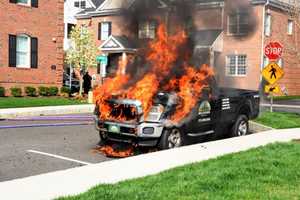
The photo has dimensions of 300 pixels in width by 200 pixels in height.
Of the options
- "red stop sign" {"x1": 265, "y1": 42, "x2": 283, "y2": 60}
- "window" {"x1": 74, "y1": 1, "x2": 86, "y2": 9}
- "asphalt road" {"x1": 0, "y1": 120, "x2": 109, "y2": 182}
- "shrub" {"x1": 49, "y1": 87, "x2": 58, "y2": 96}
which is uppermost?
"window" {"x1": 74, "y1": 1, "x2": 86, "y2": 9}

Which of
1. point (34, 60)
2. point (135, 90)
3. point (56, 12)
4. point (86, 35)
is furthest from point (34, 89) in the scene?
point (135, 90)

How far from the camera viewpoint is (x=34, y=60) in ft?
82.3

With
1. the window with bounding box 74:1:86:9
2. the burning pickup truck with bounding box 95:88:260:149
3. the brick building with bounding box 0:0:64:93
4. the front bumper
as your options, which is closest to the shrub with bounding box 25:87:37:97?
the brick building with bounding box 0:0:64:93

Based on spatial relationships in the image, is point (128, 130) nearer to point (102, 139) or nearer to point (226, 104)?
point (102, 139)

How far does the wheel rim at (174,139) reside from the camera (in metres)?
10.3

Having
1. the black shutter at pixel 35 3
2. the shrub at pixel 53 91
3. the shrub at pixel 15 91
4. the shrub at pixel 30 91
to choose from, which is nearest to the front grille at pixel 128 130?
the shrub at pixel 15 91

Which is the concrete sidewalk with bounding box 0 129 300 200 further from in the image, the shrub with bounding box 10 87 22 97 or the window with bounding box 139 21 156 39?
the shrub with bounding box 10 87 22 97

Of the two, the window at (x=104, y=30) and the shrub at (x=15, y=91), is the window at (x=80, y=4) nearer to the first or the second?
the window at (x=104, y=30)

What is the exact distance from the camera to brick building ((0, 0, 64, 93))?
2398cm

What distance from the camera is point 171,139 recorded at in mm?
10320

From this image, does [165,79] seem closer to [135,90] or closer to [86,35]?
[135,90]

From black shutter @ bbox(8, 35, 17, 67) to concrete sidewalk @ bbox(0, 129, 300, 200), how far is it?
15.6 metres

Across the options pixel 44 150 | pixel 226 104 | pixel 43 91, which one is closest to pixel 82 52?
pixel 43 91

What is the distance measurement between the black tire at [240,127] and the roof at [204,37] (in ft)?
6.75
